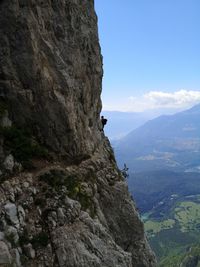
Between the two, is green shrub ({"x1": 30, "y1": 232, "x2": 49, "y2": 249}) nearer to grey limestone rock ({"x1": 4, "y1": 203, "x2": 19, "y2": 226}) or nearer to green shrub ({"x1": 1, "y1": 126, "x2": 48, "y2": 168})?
grey limestone rock ({"x1": 4, "y1": 203, "x2": 19, "y2": 226})

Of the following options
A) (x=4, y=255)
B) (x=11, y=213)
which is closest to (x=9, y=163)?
(x=11, y=213)

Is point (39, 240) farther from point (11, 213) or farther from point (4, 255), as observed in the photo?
point (4, 255)

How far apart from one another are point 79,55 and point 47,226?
14.9m

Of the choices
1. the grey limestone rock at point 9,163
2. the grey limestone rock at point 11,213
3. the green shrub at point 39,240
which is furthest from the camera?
the grey limestone rock at point 9,163

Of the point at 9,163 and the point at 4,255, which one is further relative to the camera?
the point at 9,163

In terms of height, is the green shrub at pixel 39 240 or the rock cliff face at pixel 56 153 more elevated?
the rock cliff face at pixel 56 153

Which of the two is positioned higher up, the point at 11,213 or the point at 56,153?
the point at 56,153

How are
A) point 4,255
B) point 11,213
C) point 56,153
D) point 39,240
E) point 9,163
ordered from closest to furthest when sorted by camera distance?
point 4,255 < point 11,213 < point 39,240 < point 9,163 < point 56,153

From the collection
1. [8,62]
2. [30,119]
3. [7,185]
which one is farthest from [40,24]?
[7,185]

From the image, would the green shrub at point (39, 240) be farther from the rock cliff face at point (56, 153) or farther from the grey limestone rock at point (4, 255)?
the grey limestone rock at point (4, 255)

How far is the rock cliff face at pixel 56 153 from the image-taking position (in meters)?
21.1

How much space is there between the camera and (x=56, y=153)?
27.3 metres

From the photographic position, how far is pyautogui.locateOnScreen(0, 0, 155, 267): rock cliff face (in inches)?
831

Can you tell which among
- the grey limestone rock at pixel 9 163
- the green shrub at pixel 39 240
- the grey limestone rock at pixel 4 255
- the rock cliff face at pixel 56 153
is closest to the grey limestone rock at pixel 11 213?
the rock cliff face at pixel 56 153
